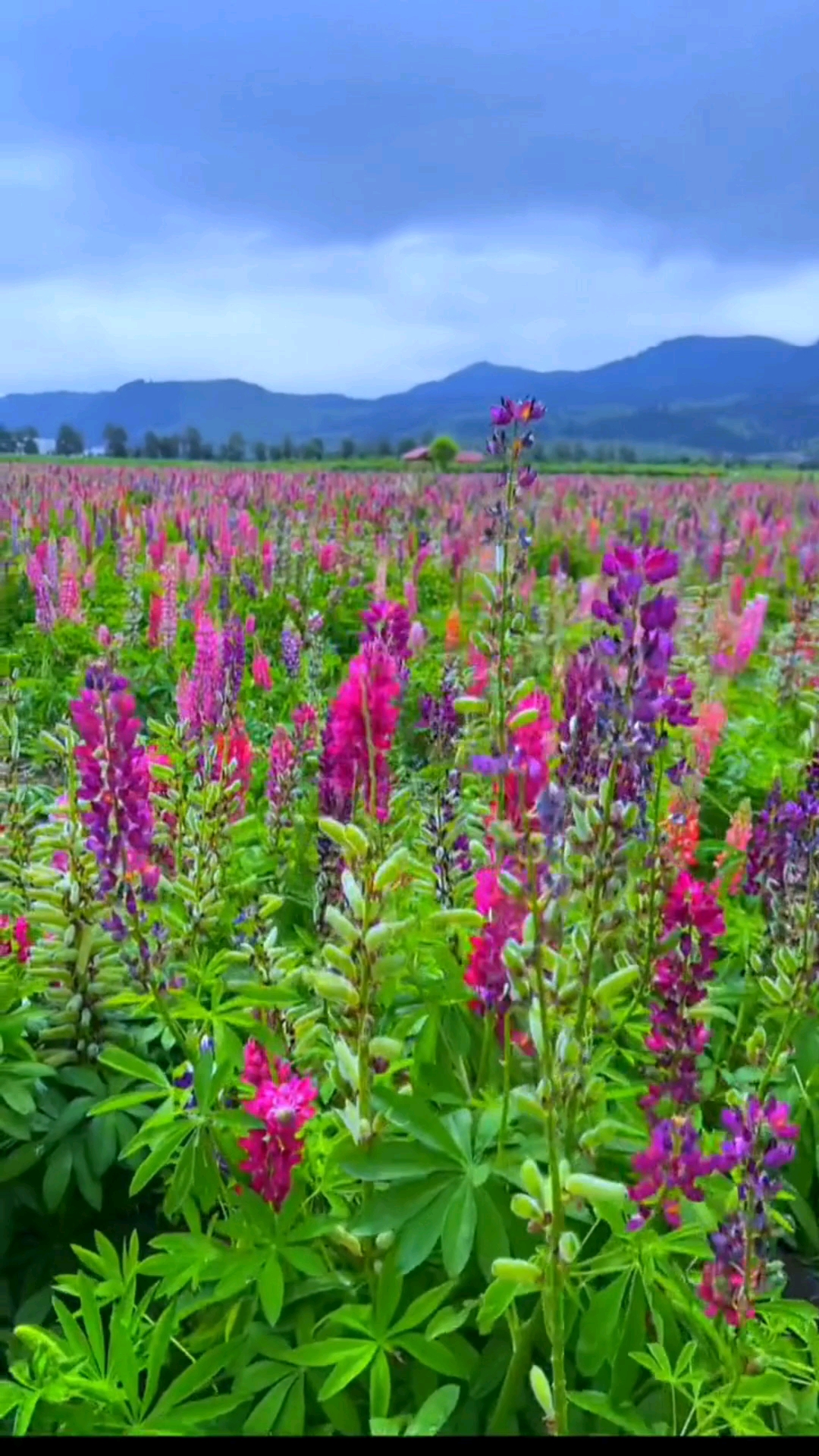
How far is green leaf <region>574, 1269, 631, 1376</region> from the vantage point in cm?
154

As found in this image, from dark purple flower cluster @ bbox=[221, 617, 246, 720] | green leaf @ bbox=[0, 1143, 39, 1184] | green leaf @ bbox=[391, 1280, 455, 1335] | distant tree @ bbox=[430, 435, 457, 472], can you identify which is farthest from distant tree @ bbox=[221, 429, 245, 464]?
green leaf @ bbox=[391, 1280, 455, 1335]

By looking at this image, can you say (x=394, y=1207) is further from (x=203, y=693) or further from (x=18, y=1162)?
(x=203, y=693)

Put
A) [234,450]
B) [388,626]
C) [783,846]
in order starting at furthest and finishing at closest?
[234,450] → [783,846] → [388,626]

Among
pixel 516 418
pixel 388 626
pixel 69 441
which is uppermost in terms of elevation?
pixel 516 418

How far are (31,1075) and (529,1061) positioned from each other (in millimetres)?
1075

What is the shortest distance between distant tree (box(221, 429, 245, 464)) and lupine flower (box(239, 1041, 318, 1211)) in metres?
24.7

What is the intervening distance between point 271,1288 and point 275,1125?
0.71ft

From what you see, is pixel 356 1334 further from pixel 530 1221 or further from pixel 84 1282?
pixel 530 1221

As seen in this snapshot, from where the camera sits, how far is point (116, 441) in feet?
88.4

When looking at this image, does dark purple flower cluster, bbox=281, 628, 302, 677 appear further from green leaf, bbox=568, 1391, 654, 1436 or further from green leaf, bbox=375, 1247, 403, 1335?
green leaf, bbox=568, 1391, 654, 1436

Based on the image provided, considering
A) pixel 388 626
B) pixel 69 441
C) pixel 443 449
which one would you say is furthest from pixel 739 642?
pixel 69 441

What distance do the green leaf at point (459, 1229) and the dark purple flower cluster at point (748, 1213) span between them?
31cm

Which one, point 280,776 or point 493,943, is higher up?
point 493,943

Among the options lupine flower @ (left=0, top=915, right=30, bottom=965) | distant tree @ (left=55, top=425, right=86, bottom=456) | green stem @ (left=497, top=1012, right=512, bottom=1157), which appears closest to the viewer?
green stem @ (left=497, top=1012, right=512, bottom=1157)
